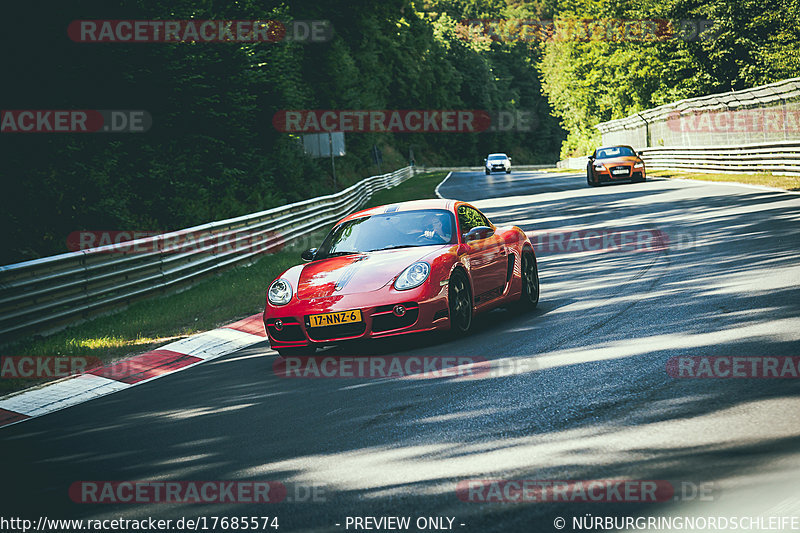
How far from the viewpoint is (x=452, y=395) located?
614 cm

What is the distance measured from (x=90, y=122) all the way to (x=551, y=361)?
16353 mm

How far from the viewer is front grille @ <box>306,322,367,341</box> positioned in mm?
7883

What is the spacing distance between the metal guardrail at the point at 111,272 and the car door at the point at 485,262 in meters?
5.24

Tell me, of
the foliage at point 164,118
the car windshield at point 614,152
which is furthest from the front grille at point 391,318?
the car windshield at point 614,152

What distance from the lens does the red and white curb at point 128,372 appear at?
7773mm

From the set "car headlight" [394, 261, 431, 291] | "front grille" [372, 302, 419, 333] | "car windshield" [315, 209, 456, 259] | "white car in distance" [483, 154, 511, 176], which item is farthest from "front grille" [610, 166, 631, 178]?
"white car in distance" [483, 154, 511, 176]

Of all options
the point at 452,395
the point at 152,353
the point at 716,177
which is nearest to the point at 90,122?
the point at 152,353

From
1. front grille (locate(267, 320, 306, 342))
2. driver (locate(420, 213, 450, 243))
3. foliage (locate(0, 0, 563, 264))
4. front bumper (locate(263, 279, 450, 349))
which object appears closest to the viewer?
front bumper (locate(263, 279, 450, 349))

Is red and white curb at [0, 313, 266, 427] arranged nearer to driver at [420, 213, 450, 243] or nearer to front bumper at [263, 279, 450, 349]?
front bumper at [263, 279, 450, 349]

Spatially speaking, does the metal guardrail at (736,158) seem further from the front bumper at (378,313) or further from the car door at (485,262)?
the front bumper at (378,313)

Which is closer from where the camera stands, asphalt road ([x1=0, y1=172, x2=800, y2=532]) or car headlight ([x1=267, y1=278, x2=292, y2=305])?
asphalt road ([x1=0, y1=172, x2=800, y2=532])

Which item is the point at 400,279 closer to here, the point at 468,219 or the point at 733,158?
the point at 468,219

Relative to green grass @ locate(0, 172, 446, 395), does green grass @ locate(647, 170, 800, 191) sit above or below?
above

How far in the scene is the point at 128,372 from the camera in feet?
29.3
